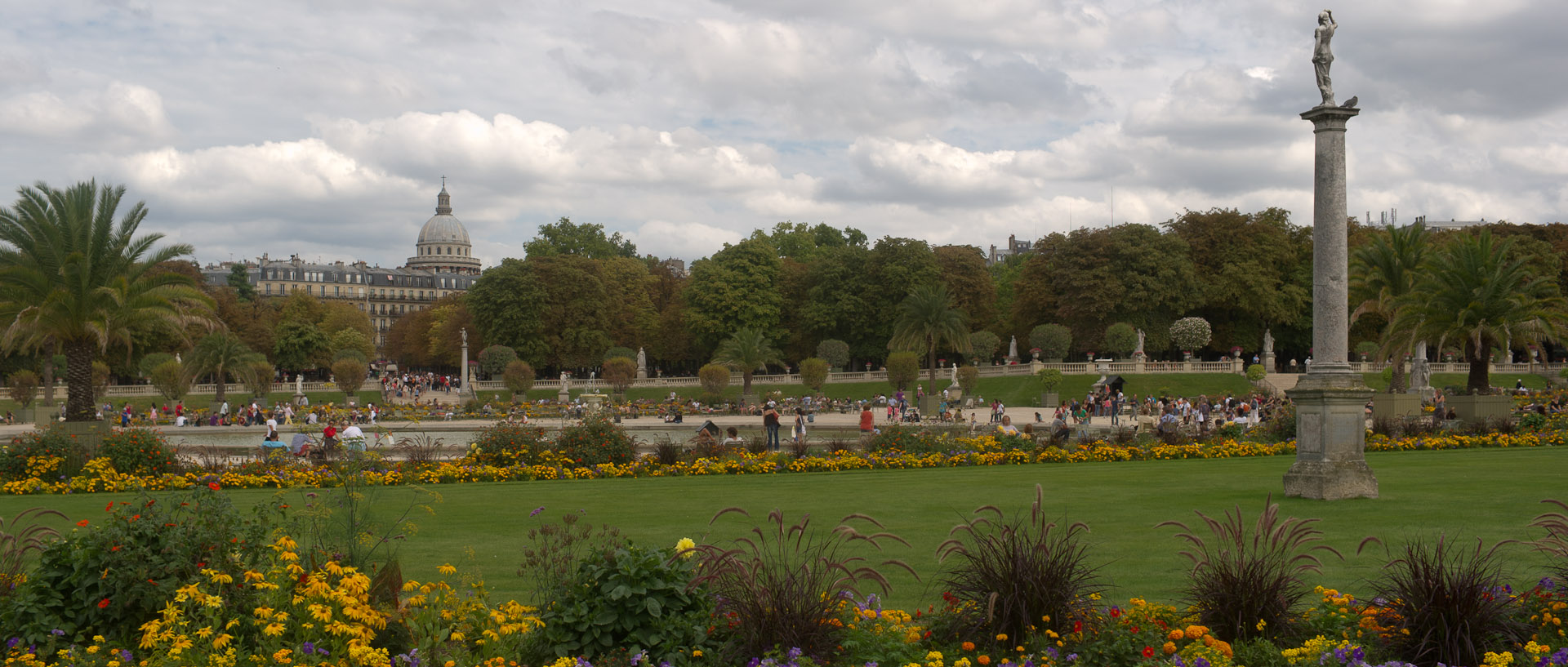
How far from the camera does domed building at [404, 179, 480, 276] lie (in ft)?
615

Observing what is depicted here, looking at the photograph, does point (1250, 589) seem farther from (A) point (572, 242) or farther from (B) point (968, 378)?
(A) point (572, 242)

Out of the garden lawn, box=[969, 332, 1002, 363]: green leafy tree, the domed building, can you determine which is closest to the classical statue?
the garden lawn

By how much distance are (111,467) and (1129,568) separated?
52.4 ft

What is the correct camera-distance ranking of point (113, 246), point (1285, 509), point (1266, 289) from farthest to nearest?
point (1266, 289), point (113, 246), point (1285, 509)

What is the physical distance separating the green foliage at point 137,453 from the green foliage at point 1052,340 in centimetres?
4938

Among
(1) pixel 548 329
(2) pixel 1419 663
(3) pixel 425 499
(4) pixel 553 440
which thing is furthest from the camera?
(1) pixel 548 329

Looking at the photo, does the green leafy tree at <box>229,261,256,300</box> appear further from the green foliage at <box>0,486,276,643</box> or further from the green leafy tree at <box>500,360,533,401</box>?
the green foliage at <box>0,486,276,643</box>

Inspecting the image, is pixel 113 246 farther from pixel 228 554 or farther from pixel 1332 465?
pixel 1332 465

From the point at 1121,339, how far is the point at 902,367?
12283 mm

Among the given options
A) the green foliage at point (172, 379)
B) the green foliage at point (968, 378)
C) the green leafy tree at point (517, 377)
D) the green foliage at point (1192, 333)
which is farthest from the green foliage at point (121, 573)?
the green foliage at point (1192, 333)

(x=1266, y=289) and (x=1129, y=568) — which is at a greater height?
(x=1266, y=289)

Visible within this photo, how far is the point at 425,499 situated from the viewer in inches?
588

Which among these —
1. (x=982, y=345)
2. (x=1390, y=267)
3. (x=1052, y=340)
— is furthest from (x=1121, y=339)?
(x=1390, y=267)

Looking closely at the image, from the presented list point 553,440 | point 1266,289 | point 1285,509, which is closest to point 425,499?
point 553,440
